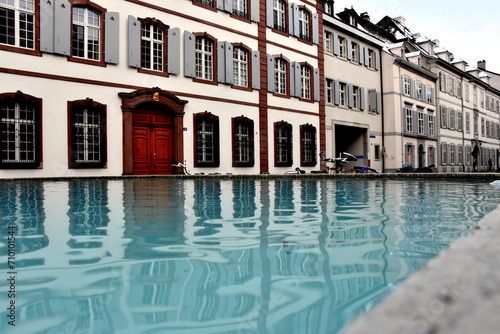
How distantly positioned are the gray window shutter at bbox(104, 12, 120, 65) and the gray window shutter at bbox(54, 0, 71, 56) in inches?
48.4

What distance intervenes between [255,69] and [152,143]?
19.9 feet

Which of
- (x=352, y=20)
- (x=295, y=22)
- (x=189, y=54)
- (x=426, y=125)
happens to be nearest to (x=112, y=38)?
(x=189, y=54)

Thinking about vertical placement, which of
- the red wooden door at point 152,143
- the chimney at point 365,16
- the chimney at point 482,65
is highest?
the chimney at point 482,65

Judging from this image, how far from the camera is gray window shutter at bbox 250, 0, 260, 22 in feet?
62.3

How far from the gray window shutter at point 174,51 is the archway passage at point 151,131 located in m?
1.03

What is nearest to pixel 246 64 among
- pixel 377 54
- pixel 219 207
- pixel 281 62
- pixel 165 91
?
pixel 281 62

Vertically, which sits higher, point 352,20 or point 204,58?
point 352,20

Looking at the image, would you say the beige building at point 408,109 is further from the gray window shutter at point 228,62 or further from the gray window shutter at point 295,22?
the gray window shutter at point 228,62

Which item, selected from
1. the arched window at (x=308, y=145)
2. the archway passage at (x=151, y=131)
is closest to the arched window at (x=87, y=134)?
the archway passage at (x=151, y=131)

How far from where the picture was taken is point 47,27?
1288 centimetres

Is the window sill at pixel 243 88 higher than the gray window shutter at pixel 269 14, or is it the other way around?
the gray window shutter at pixel 269 14

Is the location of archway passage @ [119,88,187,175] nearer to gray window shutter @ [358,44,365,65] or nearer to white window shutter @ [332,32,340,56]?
white window shutter @ [332,32,340,56]

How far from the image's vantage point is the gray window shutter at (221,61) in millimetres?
17484

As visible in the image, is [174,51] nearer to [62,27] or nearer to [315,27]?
[62,27]
